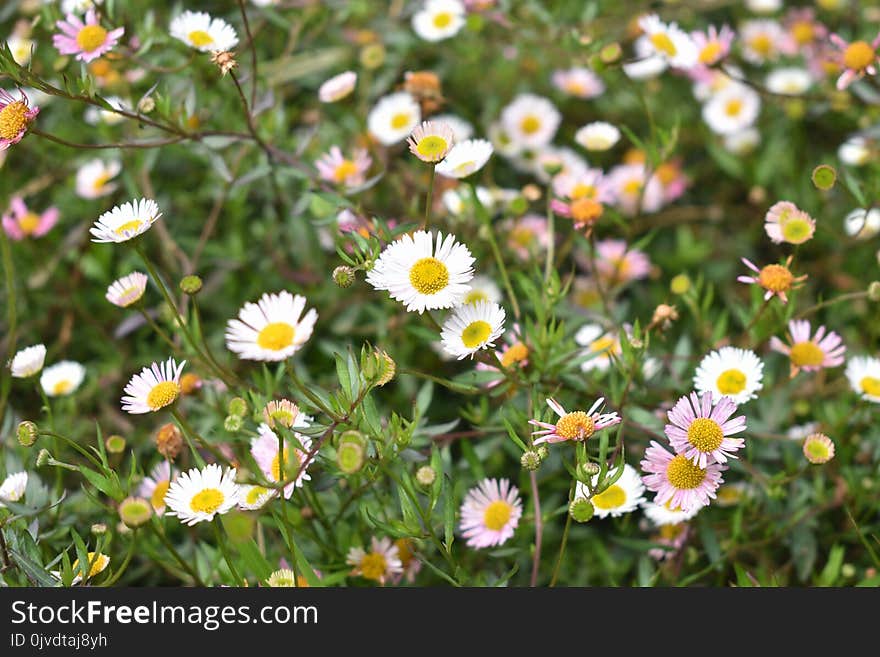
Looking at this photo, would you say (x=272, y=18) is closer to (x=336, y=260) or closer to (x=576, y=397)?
(x=336, y=260)

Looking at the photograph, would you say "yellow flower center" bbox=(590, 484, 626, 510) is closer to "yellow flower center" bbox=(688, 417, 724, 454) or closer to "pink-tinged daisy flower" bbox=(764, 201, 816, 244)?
"yellow flower center" bbox=(688, 417, 724, 454)

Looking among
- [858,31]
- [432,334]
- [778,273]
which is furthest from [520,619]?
[858,31]

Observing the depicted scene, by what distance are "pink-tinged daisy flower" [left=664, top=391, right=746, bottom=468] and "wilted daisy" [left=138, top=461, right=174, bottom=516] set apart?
0.73m

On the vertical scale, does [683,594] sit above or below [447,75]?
below

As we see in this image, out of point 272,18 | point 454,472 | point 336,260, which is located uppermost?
point 272,18

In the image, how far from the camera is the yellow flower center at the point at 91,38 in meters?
1.37

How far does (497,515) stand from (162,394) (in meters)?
0.50

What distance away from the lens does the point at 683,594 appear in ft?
3.75

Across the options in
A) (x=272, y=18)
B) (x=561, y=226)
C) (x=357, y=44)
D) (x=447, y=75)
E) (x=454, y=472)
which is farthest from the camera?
(x=447, y=75)

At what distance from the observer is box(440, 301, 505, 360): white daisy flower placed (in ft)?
3.64

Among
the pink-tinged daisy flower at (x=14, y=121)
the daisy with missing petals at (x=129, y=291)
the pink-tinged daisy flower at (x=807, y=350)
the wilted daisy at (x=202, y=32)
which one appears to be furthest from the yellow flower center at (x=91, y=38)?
the pink-tinged daisy flower at (x=807, y=350)

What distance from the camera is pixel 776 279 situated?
4.12ft

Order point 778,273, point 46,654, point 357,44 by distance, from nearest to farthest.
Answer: point 46,654 → point 778,273 → point 357,44

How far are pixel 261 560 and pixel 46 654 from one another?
283 millimetres
